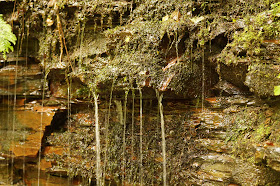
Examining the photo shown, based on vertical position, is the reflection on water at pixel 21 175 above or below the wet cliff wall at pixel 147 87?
below

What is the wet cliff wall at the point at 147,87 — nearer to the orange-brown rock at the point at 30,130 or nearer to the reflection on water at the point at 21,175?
the orange-brown rock at the point at 30,130

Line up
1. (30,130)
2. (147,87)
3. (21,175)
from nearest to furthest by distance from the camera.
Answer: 1. (147,87)
2. (30,130)
3. (21,175)

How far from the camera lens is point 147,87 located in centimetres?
425

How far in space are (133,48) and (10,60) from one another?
3.41 meters

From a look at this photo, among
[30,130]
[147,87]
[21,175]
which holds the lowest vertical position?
[21,175]

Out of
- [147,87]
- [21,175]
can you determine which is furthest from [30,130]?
[147,87]

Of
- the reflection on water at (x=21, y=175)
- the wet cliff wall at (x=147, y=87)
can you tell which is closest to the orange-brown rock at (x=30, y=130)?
the wet cliff wall at (x=147, y=87)

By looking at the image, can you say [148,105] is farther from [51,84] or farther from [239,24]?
[51,84]

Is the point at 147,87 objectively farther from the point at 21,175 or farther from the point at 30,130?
the point at 21,175

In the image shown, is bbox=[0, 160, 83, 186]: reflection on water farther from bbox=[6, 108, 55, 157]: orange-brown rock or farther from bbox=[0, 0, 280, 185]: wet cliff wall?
bbox=[6, 108, 55, 157]: orange-brown rock

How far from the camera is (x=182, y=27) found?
162 inches

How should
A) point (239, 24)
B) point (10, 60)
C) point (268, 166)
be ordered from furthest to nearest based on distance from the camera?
point (10, 60) < point (239, 24) < point (268, 166)

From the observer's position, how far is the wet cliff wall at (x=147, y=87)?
3.63 metres

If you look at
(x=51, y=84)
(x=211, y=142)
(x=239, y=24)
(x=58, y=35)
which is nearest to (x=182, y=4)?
(x=239, y=24)
